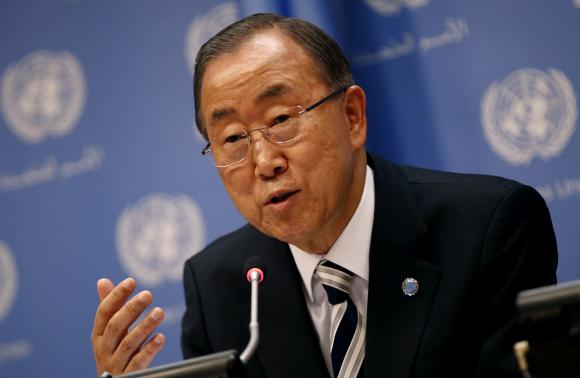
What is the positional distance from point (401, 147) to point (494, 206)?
125cm

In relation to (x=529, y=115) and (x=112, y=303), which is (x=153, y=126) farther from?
(x=112, y=303)

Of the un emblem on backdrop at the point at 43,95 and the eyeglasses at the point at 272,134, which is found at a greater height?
the un emblem on backdrop at the point at 43,95

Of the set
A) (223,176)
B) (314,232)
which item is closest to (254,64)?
(223,176)

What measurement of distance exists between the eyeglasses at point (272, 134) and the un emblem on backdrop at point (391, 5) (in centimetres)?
128

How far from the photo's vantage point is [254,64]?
6.82ft

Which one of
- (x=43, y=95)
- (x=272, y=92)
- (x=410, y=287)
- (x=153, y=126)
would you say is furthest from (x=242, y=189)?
(x=43, y=95)

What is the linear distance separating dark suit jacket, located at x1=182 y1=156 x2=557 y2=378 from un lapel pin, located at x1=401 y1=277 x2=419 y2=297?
0.02 metres

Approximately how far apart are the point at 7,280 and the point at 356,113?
2559 millimetres

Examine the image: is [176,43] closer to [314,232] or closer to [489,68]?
[489,68]

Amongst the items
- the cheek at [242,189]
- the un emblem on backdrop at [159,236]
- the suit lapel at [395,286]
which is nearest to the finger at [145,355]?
the cheek at [242,189]

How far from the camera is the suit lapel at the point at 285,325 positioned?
2.14m

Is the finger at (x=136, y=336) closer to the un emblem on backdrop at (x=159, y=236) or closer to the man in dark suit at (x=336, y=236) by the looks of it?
the man in dark suit at (x=336, y=236)

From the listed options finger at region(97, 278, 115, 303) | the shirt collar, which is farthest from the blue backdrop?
finger at region(97, 278, 115, 303)

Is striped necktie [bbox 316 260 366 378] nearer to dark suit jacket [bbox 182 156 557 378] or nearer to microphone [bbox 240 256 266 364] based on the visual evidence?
dark suit jacket [bbox 182 156 557 378]
